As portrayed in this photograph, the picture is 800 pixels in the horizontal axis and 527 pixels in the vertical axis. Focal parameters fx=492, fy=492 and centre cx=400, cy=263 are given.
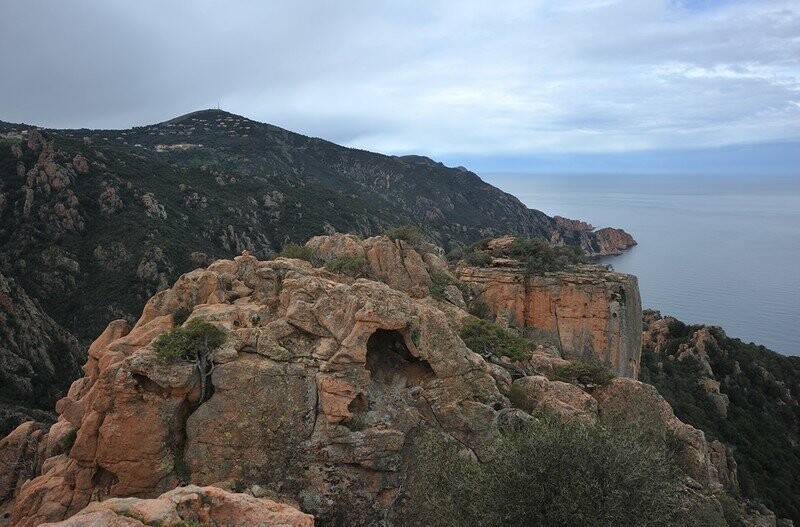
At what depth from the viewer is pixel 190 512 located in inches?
285

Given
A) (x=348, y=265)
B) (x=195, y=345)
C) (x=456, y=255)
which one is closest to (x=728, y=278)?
(x=456, y=255)

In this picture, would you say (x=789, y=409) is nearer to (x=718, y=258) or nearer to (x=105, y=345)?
(x=105, y=345)

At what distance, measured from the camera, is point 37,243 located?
52.3 m

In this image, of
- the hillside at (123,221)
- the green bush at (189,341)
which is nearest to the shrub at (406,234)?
the green bush at (189,341)

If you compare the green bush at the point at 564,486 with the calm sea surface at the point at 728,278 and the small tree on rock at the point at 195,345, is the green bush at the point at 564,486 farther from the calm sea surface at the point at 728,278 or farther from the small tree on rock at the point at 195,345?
the calm sea surface at the point at 728,278

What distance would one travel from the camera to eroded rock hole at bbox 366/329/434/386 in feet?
47.2

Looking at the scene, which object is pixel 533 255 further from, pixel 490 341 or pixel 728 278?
pixel 728 278

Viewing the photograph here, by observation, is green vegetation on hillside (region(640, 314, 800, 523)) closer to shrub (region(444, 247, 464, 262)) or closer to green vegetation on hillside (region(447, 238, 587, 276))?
green vegetation on hillside (region(447, 238, 587, 276))

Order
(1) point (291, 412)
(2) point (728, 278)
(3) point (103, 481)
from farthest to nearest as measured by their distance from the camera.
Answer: (2) point (728, 278) → (1) point (291, 412) → (3) point (103, 481)

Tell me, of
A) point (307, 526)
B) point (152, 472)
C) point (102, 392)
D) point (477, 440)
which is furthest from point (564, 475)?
point (102, 392)

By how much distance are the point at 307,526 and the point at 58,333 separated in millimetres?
43457

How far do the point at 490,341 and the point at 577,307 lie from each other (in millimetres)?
12347

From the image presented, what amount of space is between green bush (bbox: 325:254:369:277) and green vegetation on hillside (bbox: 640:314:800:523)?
2801 cm

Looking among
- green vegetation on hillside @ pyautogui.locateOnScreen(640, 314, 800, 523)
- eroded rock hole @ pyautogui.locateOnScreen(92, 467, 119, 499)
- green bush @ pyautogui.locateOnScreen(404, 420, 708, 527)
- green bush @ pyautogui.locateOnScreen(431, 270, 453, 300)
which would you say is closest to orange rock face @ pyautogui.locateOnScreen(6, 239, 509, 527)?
eroded rock hole @ pyautogui.locateOnScreen(92, 467, 119, 499)
